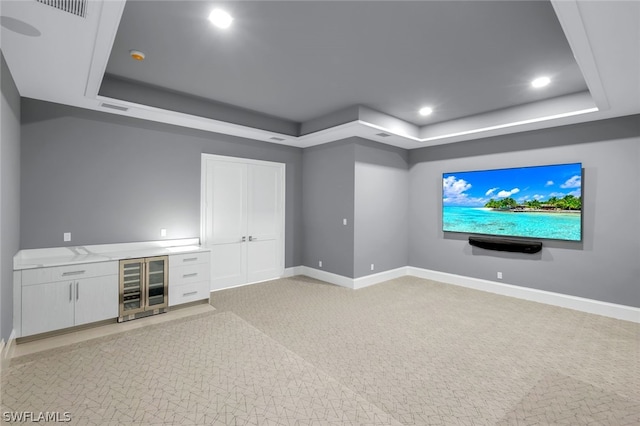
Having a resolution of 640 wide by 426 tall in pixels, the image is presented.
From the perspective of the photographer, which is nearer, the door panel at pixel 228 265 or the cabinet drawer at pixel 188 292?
the cabinet drawer at pixel 188 292

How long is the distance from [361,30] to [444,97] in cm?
204

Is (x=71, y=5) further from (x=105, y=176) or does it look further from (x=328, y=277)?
(x=328, y=277)

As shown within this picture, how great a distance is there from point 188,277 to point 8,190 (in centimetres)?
204

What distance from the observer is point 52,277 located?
10.5ft

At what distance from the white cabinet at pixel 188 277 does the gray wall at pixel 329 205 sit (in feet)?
7.18

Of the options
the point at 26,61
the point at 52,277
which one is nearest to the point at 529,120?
the point at 26,61

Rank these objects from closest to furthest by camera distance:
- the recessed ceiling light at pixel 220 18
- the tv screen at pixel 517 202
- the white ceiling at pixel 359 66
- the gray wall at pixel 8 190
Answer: the white ceiling at pixel 359 66, the recessed ceiling light at pixel 220 18, the gray wall at pixel 8 190, the tv screen at pixel 517 202

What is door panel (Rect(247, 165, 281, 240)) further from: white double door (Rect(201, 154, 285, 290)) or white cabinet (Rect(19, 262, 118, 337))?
white cabinet (Rect(19, 262, 118, 337))


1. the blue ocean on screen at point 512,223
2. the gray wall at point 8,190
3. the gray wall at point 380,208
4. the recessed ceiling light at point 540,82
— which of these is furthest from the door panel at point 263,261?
the recessed ceiling light at point 540,82

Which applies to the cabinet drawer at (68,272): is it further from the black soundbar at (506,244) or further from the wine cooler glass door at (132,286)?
the black soundbar at (506,244)

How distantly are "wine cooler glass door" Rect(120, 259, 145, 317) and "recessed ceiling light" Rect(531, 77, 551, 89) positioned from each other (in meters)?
5.16

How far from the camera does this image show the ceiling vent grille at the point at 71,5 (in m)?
1.87

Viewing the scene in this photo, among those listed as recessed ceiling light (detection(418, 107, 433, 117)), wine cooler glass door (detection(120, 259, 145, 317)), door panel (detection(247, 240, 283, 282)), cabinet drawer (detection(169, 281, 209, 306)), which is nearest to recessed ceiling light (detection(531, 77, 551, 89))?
recessed ceiling light (detection(418, 107, 433, 117))

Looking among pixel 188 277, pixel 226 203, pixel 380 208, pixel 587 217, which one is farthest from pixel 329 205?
pixel 587 217
